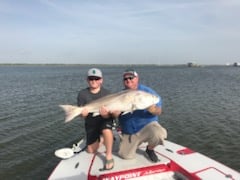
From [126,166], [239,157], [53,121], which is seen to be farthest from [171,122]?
[126,166]

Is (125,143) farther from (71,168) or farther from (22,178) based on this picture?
(22,178)

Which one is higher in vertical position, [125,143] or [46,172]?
[125,143]

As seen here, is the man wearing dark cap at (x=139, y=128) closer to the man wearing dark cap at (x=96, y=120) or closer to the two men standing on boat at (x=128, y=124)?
the two men standing on boat at (x=128, y=124)

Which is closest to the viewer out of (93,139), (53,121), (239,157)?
(93,139)

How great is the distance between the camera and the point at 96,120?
19.4 ft

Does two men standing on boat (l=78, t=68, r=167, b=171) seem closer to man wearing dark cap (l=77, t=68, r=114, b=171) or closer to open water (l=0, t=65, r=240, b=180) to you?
man wearing dark cap (l=77, t=68, r=114, b=171)

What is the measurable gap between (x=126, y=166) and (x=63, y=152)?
1909 millimetres

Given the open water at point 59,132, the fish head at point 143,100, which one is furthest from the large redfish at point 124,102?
the open water at point 59,132

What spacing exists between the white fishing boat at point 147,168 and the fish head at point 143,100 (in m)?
1.30

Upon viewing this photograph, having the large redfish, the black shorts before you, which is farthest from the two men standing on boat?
the large redfish

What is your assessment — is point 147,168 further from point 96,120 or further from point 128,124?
point 96,120

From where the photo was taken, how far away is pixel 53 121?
45.6 ft

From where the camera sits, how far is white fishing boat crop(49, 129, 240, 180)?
4.95 metres

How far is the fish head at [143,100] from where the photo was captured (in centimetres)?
493
